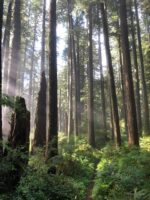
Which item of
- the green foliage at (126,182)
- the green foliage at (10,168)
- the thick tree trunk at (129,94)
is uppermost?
the thick tree trunk at (129,94)

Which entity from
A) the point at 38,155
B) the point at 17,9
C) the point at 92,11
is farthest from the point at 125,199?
the point at 92,11

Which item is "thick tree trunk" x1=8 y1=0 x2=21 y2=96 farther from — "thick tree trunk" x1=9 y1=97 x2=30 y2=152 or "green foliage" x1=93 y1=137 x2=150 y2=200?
"thick tree trunk" x1=9 y1=97 x2=30 y2=152

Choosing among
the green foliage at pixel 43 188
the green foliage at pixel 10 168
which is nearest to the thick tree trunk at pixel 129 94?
the green foliage at pixel 43 188

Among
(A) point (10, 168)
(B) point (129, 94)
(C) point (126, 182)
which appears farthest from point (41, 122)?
(A) point (10, 168)

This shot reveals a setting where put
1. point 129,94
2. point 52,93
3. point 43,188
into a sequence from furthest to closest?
point 129,94
point 52,93
point 43,188

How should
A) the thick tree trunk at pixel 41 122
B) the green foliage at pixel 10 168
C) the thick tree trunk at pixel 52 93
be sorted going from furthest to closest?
the thick tree trunk at pixel 41 122 < the thick tree trunk at pixel 52 93 < the green foliage at pixel 10 168

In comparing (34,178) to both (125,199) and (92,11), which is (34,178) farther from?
(92,11)

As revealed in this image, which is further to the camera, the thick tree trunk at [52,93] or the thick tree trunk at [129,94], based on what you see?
the thick tree trunk at [129,94]

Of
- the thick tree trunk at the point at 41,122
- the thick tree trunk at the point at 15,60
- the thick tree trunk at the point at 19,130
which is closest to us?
the thick tree trunk at the point at 19,130

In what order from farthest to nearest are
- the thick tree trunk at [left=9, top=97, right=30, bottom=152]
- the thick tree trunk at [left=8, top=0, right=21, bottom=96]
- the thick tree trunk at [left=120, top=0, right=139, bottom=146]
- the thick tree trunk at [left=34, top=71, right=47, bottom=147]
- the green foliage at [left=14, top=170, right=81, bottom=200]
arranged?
the thick tree trunk at [left=8, top=0, right=21, bottom=96] → the thick tree trunk at [left=120, top=0, right=139, bottom=146] → the thick tree trunk at [left=34, top=71, right=47, bottom=147] → the thick tree trunk at [left=9, top=97, right=30, bottom=152] → the green foliage at [left=14, top=170, right=81, bottom=200]

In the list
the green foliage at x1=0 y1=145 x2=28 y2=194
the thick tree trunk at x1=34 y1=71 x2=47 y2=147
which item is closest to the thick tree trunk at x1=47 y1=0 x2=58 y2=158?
the thick tree trunk at x1=34 y1=71 x2=47 y2=147

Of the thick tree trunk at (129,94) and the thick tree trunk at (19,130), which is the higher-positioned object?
the thick tree trunk at (129,94)

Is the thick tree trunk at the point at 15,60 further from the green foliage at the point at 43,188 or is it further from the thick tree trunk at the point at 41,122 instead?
the green foliage at the point at 43,188

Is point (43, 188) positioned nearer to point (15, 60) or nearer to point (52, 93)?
point (52, 93)
